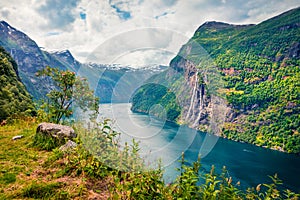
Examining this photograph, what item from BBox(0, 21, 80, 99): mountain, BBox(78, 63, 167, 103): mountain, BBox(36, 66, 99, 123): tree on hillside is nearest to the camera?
BBox(78, 63, 167, 103): mountain

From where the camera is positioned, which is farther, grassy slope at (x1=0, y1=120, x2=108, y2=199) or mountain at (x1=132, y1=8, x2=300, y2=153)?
mountain at (x1=132, y1=8, x2=300, y2=153)

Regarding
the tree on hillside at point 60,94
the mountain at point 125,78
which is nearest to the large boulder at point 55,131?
the mountain at point 125,78

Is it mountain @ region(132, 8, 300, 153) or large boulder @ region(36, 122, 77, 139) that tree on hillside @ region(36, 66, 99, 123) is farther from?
mountain @ region(132, 8, 300, 153)

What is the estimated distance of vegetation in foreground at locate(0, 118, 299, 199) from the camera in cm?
292

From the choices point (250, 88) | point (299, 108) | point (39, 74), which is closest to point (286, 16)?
point (250, 88)

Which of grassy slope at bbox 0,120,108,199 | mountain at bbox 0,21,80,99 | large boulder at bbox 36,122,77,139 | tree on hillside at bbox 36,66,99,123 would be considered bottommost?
grassy slope at bbox 0,120,108,199

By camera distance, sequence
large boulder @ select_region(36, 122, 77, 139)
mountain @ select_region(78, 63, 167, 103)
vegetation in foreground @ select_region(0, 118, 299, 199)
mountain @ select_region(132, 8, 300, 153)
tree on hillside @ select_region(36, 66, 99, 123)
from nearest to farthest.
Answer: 1. vegetation in foreground @ select_region(0, 118, 299, 199)
2. mountain @ select_region(78, 63, 167, 103)
3. large boulder @ select_region(36, 122, 77, 139)
4. tree on hillside @ select_region(36, 66, 99, 123)
5. mountain @ select_region(132, 8, 300, 153)

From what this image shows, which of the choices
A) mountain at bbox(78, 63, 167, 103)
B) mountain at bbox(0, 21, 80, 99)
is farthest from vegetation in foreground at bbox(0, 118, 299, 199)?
mountain at bbox(0, 21, 80, 99)

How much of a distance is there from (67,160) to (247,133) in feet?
254

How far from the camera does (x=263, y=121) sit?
78250 millimetres

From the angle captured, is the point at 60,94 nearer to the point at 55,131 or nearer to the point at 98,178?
the point at 55,131

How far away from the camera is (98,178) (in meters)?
3.61

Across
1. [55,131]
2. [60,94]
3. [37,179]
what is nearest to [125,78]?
[37,179]

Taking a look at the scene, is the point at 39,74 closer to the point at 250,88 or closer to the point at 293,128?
the point at 293,128
